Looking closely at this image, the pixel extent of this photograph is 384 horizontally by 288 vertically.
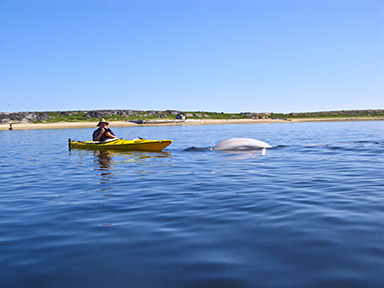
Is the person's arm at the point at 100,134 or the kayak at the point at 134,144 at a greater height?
the person's arm at the point at 100,134

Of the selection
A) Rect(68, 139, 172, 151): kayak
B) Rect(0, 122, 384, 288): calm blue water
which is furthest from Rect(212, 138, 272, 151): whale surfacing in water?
Rect(0, 122, 384, 288): calm blue water

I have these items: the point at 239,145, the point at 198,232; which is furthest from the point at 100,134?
the point at 198,232

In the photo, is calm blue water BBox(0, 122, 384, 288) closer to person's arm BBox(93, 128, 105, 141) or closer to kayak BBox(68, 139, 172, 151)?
kayak BBox(68, 139, 172, 151)

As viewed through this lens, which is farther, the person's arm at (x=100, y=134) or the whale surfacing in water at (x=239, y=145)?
the person's arm at (x=100, y=134)

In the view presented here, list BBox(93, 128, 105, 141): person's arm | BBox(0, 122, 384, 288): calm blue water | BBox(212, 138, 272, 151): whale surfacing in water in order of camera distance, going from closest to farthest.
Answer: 1. BBox(0, 122, 384, 288): calm blue water
2. BBox(212, 138, 272, 151): whale surfacing in water
3. BBox(93, 128, 105, 141): person's arm

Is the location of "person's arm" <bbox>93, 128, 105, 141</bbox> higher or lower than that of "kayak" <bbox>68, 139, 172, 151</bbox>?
higher

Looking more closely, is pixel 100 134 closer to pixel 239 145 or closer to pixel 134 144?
pixel 134 144

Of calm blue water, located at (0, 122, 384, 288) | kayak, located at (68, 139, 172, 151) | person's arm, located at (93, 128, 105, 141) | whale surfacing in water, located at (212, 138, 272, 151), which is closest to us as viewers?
calm blue water, located at (0, 122, 384, 288)

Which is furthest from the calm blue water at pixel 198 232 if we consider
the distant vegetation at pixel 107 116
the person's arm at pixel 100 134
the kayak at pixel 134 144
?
the distant vegetation at pixel 107 116

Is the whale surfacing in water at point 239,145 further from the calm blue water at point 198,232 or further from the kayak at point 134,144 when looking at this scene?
the calm blue water at point 198,232

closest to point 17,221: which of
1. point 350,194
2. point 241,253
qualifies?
point 241,253

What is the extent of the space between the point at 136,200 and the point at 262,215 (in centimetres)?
291

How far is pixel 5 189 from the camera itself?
31.9 feet

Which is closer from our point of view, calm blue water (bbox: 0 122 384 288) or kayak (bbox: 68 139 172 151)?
calm blue water (bbox: 0 122 384 288)
